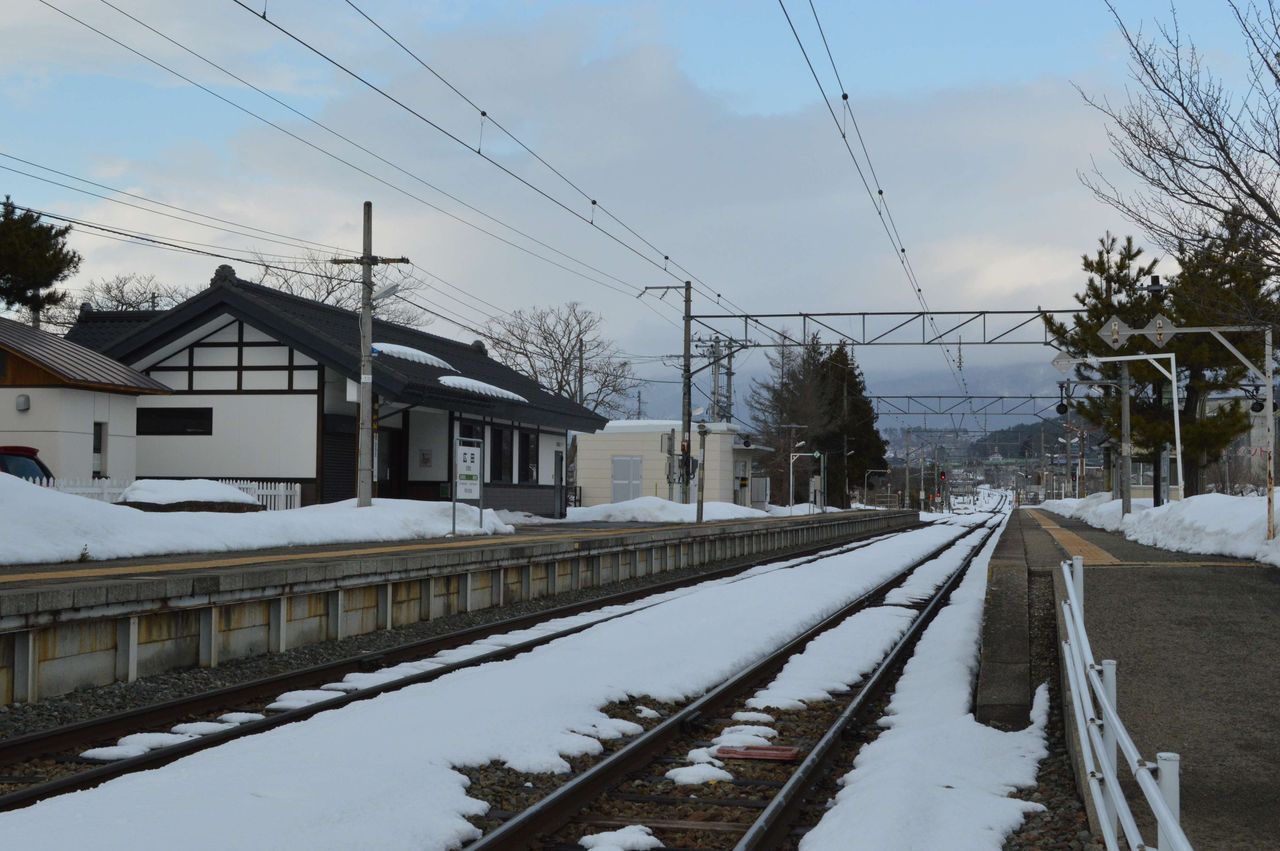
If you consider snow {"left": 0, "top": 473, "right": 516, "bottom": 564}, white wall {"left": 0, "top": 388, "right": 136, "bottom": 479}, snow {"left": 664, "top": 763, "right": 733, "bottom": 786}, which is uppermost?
white wall {"left": 0, "top": 388, "right": 136, "bottom": 479}

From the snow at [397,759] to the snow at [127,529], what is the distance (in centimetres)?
638

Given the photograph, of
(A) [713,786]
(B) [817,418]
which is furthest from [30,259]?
(B) [817,418]

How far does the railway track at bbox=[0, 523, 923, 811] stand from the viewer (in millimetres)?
7055

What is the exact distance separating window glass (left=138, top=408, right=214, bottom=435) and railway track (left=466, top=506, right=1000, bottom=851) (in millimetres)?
22769

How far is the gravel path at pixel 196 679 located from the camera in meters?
8.98

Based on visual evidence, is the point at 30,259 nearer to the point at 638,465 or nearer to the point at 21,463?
the point at 21,463

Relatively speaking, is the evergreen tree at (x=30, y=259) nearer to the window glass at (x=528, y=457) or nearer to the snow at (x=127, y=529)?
the window glass at (x=528, y=457)

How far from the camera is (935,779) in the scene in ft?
23.8

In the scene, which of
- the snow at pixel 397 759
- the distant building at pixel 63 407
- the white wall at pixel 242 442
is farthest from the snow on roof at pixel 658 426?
the snow at pixel 397 759

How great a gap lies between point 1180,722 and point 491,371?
36.4 metres

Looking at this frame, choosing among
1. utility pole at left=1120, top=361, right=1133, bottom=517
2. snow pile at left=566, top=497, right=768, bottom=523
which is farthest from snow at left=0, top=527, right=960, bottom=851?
utility pole at left=1120, top=361, right=1133, bottom=517

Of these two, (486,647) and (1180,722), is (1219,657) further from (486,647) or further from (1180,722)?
(486,647)

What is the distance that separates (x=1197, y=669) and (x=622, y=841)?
217 inches

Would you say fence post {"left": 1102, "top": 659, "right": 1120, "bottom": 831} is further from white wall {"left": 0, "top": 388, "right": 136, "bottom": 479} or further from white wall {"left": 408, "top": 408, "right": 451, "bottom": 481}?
white wall {"left": 408, "top": 408, "right": 451, "bottom": 481}
